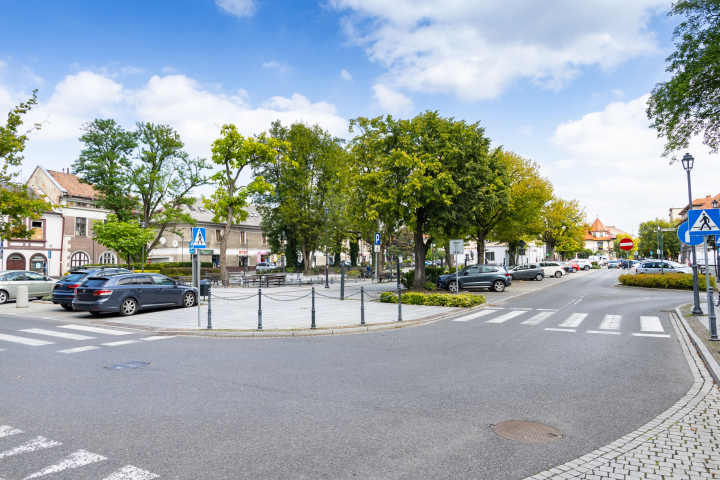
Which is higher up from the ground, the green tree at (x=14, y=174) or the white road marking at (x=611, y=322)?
the green tree at (x=14, y=174)

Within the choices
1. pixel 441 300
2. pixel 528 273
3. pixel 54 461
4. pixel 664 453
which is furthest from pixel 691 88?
pixel 528 273

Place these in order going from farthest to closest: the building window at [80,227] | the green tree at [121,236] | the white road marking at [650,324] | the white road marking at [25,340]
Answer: the building window at [80,227] → the green tree at [121,236] → the white road marking at [650,324] → the white road marking at [25,340]

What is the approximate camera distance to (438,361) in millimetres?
7750

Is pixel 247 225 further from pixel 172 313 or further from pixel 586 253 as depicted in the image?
pixel 586 253

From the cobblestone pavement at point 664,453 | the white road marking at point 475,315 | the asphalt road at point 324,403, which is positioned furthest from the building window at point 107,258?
the cobblestone pavement at point 664,453

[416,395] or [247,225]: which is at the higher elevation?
[247,225]

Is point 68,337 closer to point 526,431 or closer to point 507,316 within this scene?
point 526,431

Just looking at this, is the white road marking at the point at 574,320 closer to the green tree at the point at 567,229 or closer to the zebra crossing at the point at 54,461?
the zebra crossing at the point at 54,461

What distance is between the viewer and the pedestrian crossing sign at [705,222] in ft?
32.1

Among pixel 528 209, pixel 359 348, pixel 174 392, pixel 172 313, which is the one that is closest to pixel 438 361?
pixel 359 348

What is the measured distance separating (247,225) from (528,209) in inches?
1707

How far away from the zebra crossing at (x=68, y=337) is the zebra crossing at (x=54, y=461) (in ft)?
16.6

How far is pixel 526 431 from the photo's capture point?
446cm

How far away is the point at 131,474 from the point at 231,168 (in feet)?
98.9
